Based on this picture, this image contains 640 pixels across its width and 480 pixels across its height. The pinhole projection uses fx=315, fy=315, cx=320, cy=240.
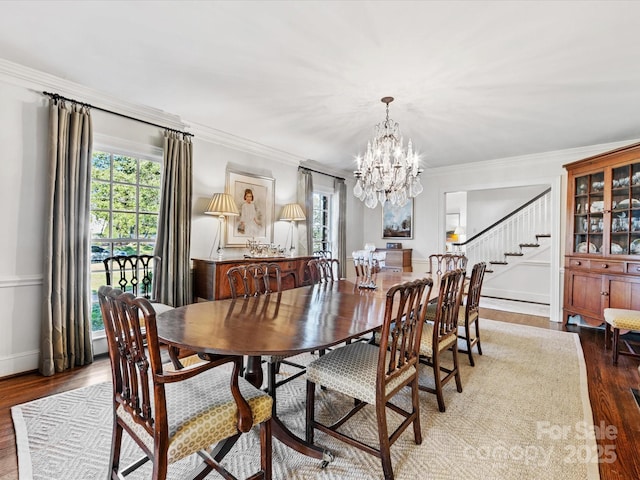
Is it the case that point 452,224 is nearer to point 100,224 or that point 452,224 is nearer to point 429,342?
point 429,342

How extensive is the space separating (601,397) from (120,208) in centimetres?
468

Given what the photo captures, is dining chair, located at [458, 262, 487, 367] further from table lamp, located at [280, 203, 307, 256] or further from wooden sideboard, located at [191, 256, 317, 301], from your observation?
table lamp, located at [280, 203, 307, 256]

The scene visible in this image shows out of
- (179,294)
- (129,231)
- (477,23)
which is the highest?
(477,23)

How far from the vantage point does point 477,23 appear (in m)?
1.93

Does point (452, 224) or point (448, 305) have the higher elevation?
point (452, 224)

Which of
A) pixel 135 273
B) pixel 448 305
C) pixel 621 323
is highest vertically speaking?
pixel 135 273

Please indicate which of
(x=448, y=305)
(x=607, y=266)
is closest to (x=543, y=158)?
(x=607, y=266)

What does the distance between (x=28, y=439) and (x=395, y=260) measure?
528 centimetres

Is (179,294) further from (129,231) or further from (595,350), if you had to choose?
(595,350)

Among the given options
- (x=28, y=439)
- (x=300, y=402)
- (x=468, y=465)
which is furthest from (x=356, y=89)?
(x=28, y=439)

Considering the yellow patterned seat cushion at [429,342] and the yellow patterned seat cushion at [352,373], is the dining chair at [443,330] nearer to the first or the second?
the yellow patterned seat cushion at [429,342]

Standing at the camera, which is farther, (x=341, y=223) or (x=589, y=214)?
(x=341, y=223)

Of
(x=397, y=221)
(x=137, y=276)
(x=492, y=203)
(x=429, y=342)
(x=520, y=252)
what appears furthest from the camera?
(x=492, y=203)

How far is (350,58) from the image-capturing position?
234 cm
